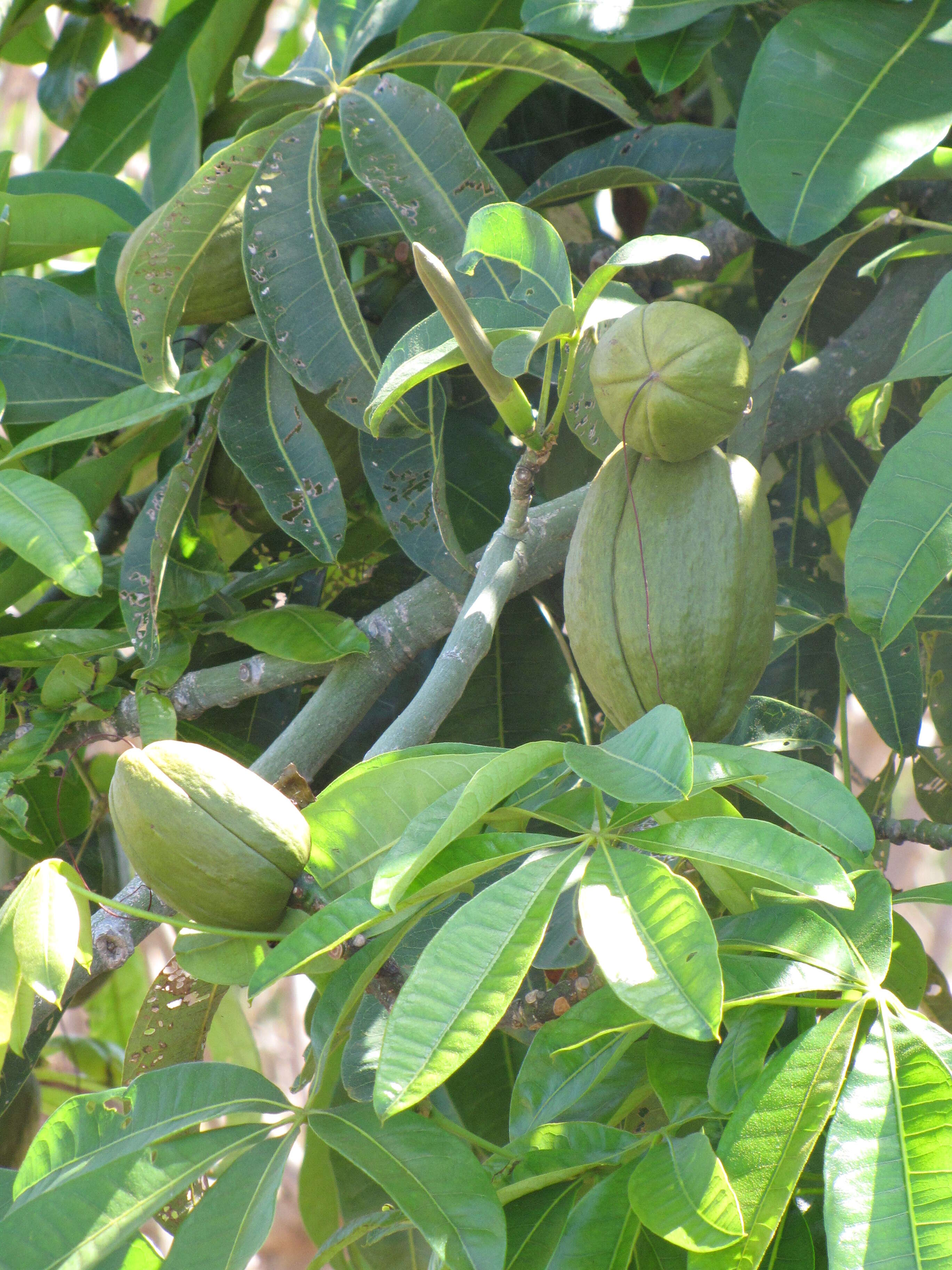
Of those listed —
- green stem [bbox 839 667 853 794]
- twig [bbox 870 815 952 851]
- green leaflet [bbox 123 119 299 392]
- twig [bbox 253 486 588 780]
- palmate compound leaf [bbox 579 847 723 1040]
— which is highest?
green leaflet [bbox 123 119 299 392]

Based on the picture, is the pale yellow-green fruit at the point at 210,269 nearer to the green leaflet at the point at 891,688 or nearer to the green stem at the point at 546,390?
the green stem at the point at 546,390

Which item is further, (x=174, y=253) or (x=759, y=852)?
(x=174, y=253)

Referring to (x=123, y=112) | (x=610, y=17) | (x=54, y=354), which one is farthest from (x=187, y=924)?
(x=123, y=112)

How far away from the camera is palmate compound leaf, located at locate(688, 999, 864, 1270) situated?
46 cm

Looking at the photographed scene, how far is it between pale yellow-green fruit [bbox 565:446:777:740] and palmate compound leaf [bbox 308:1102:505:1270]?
0.28 m

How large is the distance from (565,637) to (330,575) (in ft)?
0.81

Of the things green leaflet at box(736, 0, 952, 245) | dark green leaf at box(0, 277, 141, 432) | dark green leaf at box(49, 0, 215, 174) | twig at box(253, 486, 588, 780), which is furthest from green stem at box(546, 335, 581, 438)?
dark green leaf at box(49, 0, 215, 174)

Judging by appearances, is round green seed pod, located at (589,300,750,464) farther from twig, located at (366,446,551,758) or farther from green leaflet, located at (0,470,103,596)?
green leaflet, located at (0,470,103,596)

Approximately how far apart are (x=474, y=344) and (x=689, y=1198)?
Answer: 428mm

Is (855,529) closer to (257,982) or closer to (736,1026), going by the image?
(736,1026)

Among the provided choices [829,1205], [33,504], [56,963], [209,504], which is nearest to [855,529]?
[829,1205]

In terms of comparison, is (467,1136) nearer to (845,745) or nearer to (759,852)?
(759,852)

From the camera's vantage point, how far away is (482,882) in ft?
2.39

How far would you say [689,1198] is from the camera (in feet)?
1.51
